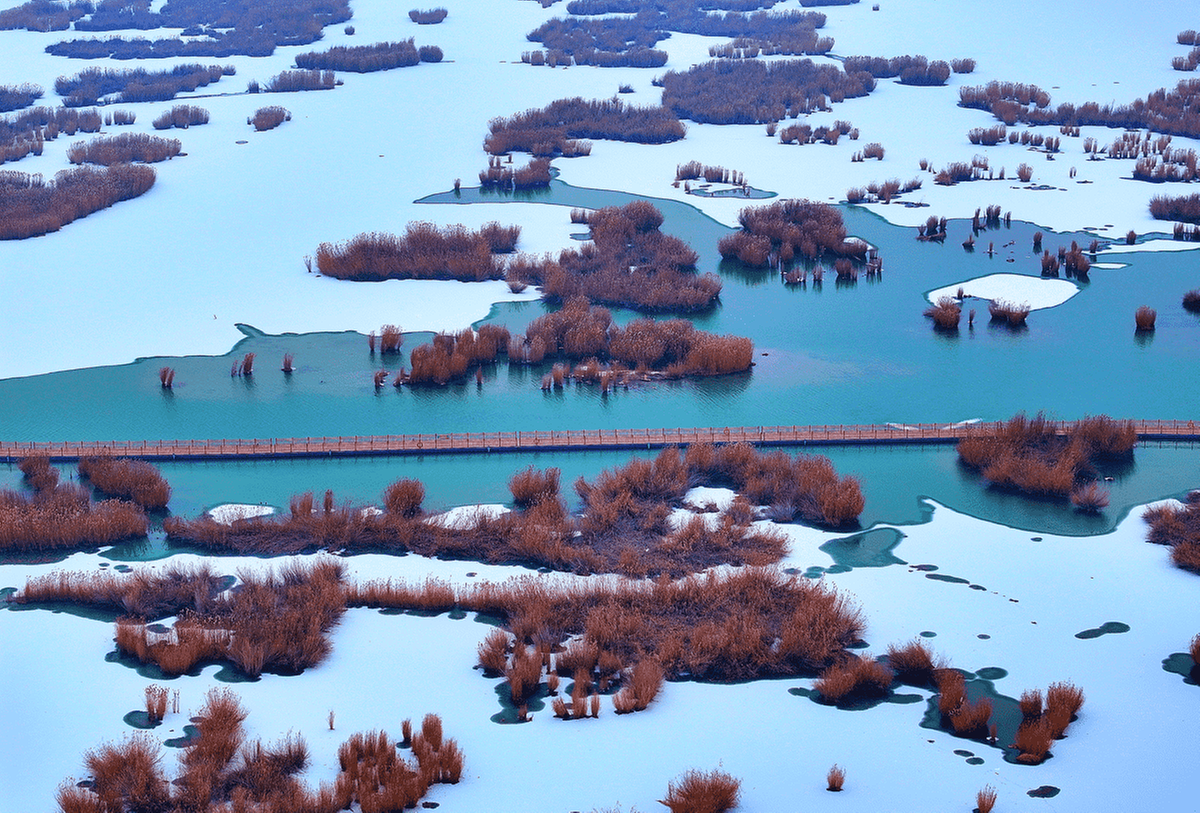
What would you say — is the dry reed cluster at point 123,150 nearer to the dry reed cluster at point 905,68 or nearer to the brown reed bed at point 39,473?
the brown reed bed at point 39,473

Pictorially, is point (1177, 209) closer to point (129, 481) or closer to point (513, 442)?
point (513, 442)

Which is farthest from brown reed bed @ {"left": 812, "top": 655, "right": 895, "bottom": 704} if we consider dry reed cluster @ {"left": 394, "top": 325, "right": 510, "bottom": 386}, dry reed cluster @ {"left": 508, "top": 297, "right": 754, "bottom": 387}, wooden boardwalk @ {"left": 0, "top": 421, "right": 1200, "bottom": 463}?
dry reed cluster @ {"left": 394, "top": 325, "right": 510, "bottom": 386}

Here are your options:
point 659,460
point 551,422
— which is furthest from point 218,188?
point 659,460

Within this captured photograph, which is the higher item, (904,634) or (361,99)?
(361,99)

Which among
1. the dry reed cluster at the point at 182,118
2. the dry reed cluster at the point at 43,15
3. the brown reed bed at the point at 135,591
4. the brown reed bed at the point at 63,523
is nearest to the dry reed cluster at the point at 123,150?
the dry reed cluster at the point at 182,118

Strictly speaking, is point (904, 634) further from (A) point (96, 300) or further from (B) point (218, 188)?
(B) point (218, 188)
